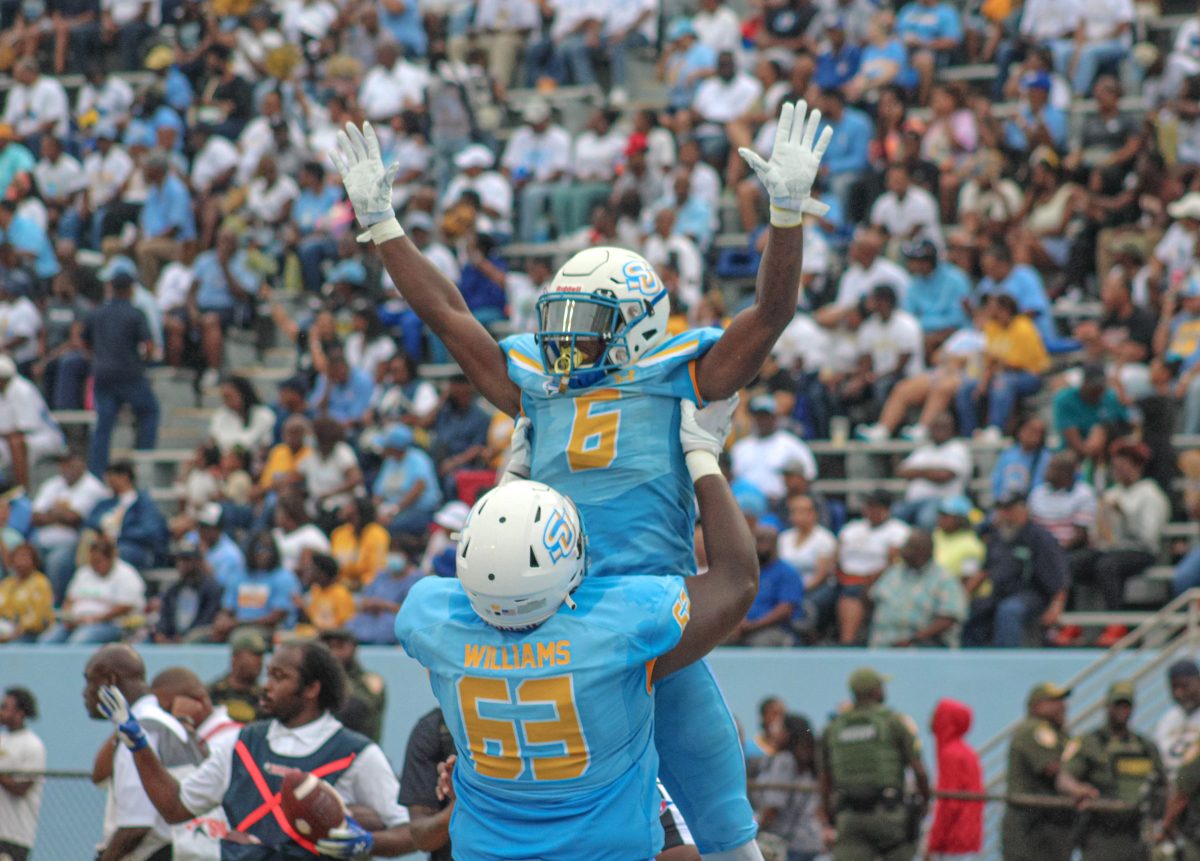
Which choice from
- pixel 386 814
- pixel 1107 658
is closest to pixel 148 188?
pixel 1107 658

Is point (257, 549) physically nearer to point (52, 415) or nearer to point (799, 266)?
point (52, 415)

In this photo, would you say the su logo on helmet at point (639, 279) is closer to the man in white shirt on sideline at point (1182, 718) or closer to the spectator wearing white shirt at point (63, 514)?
the man in white shirt on sideline at point (1182, 718)

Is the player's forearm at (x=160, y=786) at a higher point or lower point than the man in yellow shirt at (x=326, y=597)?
higher

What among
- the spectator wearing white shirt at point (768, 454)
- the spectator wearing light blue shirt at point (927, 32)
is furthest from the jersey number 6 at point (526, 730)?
the spectator wearing light blue shirt at point (927, 32)

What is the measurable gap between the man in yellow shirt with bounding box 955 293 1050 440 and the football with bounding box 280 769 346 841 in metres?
8.50

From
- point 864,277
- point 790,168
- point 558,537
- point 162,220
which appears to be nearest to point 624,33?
point 162,220

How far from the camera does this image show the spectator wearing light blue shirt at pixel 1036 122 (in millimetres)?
15444

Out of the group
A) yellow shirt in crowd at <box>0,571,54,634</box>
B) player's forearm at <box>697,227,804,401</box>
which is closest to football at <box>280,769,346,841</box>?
player's forearm at <box>697,227,804,401</box>

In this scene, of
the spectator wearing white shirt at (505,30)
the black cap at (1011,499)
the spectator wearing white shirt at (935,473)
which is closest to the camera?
the black cap at (1011,499)

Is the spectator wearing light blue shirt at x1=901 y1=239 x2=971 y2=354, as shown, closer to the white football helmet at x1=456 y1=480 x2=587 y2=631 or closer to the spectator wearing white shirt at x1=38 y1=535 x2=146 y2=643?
the spectator wearing white shirt at x1=38 y1=535 x2=146 y2=643

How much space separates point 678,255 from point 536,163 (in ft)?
9.50

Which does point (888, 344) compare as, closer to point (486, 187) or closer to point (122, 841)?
point (486, 187)

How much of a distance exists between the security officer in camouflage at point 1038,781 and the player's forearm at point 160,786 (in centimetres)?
523

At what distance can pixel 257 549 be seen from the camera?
13555 millimetres
